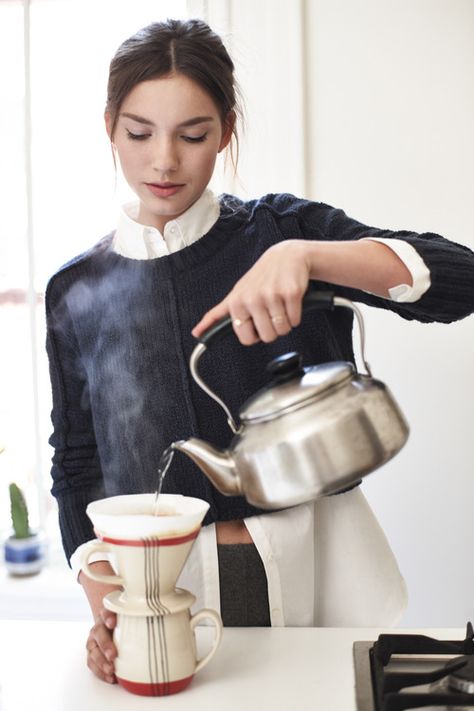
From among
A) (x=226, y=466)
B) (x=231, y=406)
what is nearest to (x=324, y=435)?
(x=226, y=466)

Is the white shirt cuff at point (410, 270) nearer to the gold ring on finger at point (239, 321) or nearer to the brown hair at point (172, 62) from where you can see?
the gold ring on finger at point (239, 321)

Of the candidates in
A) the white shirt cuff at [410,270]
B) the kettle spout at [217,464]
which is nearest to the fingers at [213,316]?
the kettle spout at [217,464]

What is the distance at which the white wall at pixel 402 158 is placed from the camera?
2.09 meters

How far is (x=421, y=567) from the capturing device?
2.16m

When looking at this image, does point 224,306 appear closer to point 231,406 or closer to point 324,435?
point 324,435

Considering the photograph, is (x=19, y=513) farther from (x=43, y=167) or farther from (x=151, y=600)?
(x=151, y=600)

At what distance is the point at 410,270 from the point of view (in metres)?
1.07

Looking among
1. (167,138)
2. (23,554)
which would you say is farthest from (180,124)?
(23,554)

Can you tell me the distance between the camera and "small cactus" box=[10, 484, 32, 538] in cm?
235

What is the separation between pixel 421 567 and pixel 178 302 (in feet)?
3.60

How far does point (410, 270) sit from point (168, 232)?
18.0 inches

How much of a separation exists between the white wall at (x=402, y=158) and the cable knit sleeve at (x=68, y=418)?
0.86 meters

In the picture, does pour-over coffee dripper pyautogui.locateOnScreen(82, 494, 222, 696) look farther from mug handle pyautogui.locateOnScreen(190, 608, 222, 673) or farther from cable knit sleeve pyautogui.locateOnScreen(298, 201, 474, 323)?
cable knit sleeve pyautogui.locateOnScreen(298, 201, 474, 323)

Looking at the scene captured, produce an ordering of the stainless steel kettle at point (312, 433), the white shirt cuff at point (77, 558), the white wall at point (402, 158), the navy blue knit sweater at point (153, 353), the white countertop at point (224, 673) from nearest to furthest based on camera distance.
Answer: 1. the stainless steel kettle at point (312, 433)
2. the white countertop at point (224, 673)
3. the white shirt cuff at point (77, 558)
4. the navy blue knit sweater at point (153, 353)
5. the white wall at point (402, 158)
